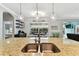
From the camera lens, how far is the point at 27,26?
824 cm

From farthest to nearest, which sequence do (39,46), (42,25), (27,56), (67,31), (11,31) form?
(67,31) < (42,25) < (11,31) < (39,46) < (27,56)

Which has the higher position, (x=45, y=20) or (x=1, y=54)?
(x=45, y=20)

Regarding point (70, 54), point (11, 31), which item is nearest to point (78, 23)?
point (11, 31)

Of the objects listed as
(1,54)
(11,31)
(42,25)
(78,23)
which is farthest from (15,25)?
(1,54)

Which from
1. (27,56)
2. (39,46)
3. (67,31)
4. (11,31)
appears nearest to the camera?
(27,56)

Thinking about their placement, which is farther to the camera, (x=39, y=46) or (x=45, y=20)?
(x=45, y=20)

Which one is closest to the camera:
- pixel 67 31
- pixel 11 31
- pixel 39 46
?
pixel 39 46

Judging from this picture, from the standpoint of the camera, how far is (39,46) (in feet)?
8.91

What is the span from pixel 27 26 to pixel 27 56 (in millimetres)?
6779

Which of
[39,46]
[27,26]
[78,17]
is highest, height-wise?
[78,17]

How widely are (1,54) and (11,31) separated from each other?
6661 millimetres

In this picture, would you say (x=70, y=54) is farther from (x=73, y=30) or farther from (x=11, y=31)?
(x=73, y=30)

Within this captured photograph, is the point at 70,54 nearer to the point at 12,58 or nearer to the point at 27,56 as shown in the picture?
Result: the point at 27,56

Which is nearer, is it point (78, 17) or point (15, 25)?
point (15, 25)
